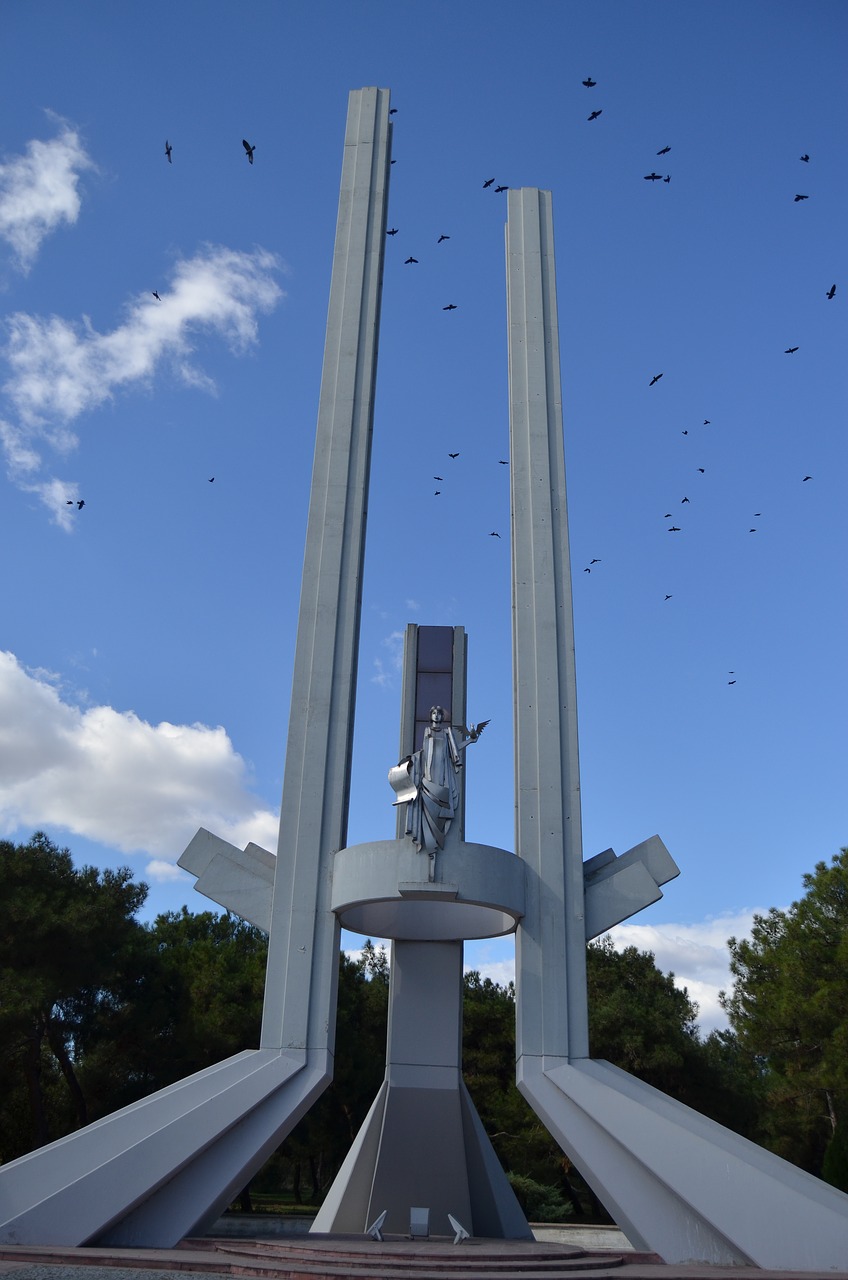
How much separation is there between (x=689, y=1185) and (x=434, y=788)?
5011mm

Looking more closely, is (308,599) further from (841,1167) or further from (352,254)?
(841,1167)

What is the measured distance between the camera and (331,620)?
47.2 ft

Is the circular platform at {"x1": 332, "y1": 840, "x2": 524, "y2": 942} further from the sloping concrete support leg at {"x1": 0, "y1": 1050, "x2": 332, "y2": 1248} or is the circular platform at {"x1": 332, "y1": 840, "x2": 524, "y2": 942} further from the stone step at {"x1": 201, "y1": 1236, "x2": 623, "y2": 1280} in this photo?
the stone step at {"x1": 201, "y1": 1236, "x2": 623, "y2": 1280}

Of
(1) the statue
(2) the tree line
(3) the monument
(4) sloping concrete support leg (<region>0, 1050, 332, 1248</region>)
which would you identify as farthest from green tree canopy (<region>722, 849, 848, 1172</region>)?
(4) sloping concrete support leg (<region>0, 1050, 332, 1248</region>)

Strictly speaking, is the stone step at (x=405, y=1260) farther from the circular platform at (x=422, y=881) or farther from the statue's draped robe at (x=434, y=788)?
the statue's draped robe at (x=434, y=788)

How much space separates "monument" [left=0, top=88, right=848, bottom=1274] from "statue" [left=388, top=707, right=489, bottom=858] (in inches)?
1.1

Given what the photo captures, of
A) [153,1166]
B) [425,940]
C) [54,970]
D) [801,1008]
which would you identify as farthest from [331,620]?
[801,1008]

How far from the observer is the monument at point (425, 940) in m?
9.95

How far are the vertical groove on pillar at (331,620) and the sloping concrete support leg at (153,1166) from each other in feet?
3.84

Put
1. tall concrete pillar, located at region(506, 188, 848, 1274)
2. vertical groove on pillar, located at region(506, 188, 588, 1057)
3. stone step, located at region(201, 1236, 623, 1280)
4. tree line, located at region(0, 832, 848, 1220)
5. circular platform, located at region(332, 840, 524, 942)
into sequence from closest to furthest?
stone step, located at region(201, 1236, 623, 1280) → tall concrete pillar, located at region(506, 188, 848, 1274) → circular platform, located at region(332, 840, 524, 942) → vertical groove on pillar, located at region(506, 188, 588, 1057) → tree line, located at region(0, 832, 848, 1220)

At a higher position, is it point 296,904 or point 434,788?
point 434,788

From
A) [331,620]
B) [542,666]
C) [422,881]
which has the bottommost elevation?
[422,881]

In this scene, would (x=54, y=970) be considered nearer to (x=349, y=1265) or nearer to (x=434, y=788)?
(x=434, y=788)

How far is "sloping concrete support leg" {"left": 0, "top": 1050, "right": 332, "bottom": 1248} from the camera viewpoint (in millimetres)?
9539
